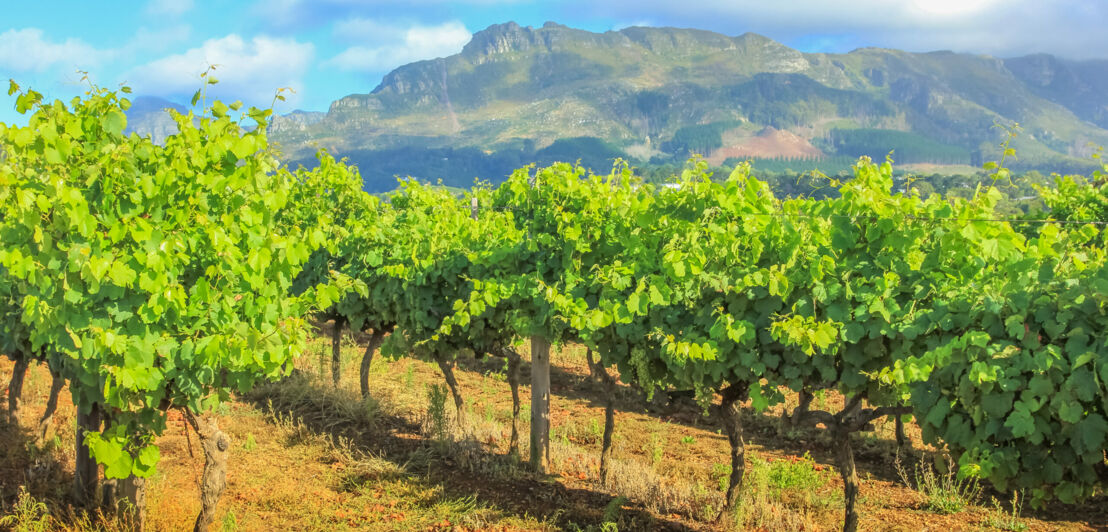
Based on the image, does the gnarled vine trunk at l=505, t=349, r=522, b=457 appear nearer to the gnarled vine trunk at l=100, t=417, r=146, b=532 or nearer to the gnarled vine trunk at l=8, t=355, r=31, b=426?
the gnarled vine trunk at l=100, t=417, r=146, b=532

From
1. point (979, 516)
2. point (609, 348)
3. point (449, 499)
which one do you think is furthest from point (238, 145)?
point (979, 516)

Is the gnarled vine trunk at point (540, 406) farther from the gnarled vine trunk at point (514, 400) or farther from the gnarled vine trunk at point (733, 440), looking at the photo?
the gnarled vine trunk at point (733, 440)

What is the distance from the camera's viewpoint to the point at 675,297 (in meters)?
6.57

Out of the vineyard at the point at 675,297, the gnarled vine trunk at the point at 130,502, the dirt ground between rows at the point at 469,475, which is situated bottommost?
the dirt ground between rows at the point at 469,475

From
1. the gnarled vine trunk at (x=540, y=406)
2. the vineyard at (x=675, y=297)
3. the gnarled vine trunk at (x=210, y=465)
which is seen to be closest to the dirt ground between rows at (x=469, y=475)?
the gnarled vine trunk at (x=540, y=406)

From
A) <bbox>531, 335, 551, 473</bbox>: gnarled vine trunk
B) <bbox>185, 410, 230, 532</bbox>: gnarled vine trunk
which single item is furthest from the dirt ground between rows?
<bbox>185, 410, 230, 532</bbox>: gnarled vine trunk

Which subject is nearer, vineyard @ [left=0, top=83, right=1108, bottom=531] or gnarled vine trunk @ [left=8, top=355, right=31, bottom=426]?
vineyard @ [left=0, top=83, right=1108, bottom=531]

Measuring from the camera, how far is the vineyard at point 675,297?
430 centimetres

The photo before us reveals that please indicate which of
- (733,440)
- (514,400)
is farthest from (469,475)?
(733,440)

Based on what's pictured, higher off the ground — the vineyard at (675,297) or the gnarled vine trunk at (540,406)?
the vineyard at (675,297)

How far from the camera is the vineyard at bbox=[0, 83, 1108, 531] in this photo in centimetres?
430

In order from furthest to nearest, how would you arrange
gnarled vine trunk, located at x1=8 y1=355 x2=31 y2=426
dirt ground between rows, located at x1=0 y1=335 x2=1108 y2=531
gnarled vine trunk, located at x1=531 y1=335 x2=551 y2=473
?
1. gnarled vine trunk, located at x1=531 y1=335 x2=551 y2=473
2. gnarled vine trunk, located at x1=8 y1=355 x2=31 y2=426
3. dirt ground between rows, located at x1=0 y1=335 x2=1108 y2=531

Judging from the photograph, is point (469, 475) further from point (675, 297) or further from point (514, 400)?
point (675, 297)

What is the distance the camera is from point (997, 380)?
4.15m
